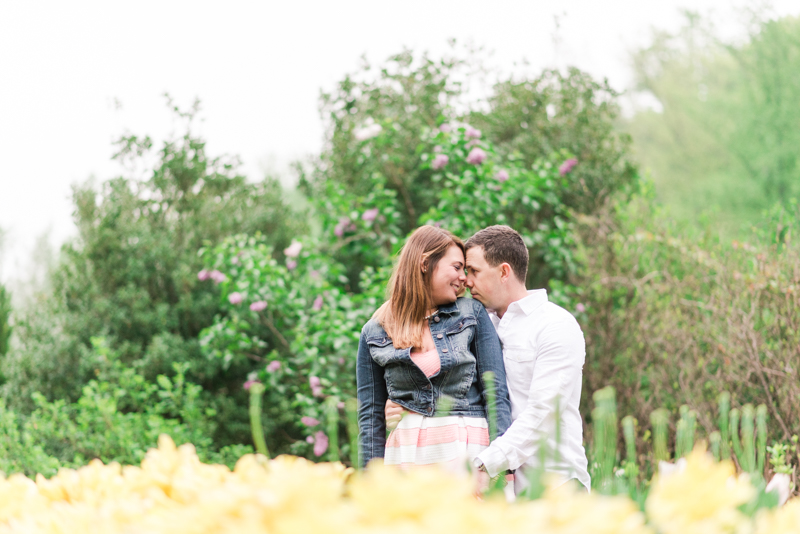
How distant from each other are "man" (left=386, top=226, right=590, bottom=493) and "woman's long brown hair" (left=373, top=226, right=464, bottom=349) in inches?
7.0

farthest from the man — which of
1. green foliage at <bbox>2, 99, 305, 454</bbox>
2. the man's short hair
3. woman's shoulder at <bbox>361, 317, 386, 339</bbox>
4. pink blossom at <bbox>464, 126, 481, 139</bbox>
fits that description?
green foliage at <bbox>2, 99, 305, 454</bbox>

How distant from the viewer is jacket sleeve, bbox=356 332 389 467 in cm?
275

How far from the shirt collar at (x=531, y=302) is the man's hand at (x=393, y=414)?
2.13ft

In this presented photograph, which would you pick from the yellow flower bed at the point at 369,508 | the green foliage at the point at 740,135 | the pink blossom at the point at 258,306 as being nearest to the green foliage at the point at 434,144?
the pink blossom at the point at 258,306

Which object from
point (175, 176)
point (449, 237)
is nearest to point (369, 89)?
point (175, 176)

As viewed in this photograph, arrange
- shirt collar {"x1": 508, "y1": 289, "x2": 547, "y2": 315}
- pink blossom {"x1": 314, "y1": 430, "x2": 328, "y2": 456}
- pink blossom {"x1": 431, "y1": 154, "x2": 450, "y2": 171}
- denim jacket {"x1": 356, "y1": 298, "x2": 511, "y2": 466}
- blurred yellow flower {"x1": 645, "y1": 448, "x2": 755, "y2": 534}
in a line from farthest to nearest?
1. pink blossom {"x1": 431, "y1": 154, "x2": 450, "y2": 171}
2. pink blossom {"x1": 314, "y1": 430, "x2": 328, "y2": 456}
3. shirt collar {"x1": 508, "y1": 289, "x2": 547, "y2": 315}
4. denim jacket {"x1": 356, "y1": 298, "x2": 511, "y2": 466}
5. blurred yellow flower {"x1": 645, "y1": 448, "x2": 755, "y2": 534}

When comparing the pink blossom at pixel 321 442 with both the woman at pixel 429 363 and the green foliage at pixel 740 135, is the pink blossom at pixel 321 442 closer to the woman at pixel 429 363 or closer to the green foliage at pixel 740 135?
the woman at pixel 429 363

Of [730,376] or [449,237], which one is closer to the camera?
[449,237]

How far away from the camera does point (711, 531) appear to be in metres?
1.01

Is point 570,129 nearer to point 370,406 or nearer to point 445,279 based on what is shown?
point 445,279

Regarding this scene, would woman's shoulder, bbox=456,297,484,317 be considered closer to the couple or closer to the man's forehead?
the couple

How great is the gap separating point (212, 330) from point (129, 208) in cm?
235

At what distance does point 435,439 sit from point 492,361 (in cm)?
38

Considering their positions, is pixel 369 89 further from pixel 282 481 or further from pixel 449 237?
pixel 282 481
